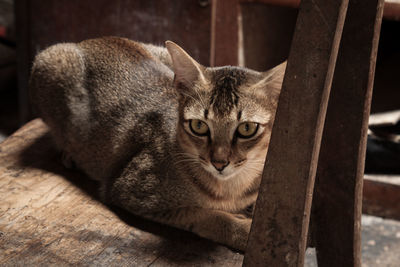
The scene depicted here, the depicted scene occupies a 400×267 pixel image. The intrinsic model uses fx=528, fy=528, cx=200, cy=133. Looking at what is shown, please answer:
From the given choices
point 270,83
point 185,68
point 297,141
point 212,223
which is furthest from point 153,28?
point 297,141

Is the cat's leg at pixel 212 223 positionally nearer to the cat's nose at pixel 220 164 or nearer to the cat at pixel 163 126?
the cat at pixel 163 126

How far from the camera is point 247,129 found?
1.72 m

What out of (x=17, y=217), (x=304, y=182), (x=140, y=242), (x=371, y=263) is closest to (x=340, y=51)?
(x=304, y=182)

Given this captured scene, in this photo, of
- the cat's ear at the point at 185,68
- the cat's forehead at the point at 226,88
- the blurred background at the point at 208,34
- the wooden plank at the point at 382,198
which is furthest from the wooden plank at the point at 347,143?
the wooden plank at the point at 382,198

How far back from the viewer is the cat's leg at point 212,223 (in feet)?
5.61

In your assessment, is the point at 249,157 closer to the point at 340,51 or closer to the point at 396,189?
the point at 340,51

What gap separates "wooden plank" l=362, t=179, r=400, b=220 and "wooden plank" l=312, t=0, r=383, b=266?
174 cm

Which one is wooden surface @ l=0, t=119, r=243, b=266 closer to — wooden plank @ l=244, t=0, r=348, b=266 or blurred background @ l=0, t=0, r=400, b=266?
wooden plank @ l=244, t=0, r=348, b=266

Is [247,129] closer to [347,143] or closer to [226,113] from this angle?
[226,113]

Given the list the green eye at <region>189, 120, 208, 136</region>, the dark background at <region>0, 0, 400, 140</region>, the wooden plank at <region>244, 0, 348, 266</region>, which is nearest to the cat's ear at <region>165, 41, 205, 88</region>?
the green eye at <region>189, 120, 208, 136</region>

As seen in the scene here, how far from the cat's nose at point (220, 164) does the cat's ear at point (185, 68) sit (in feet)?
0.95

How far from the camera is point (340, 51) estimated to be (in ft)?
4.76

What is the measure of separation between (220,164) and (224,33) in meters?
1.76

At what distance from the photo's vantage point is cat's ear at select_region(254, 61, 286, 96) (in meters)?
1.71
